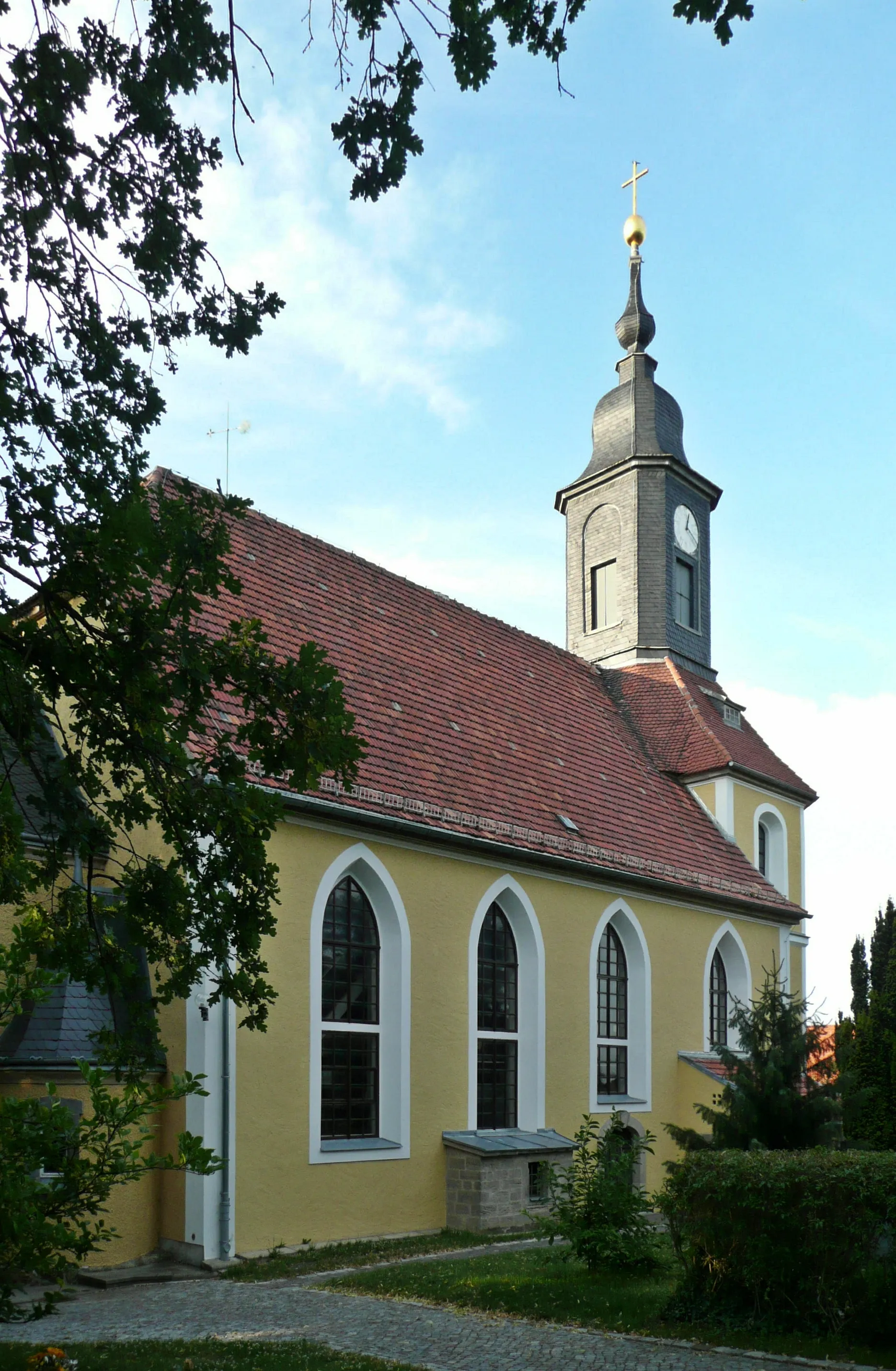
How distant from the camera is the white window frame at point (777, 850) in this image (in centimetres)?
2433

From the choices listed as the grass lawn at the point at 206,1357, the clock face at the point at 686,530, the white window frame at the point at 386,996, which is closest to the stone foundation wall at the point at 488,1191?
the white window frame at the point at 386,996

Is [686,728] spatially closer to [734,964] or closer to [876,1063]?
[734,964]

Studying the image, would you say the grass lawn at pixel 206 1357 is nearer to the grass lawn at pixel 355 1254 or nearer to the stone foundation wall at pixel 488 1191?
the grass lawn at pixel 355 1254

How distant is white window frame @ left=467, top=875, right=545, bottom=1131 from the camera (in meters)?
16.0

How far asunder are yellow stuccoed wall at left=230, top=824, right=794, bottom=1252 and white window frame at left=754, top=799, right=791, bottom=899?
4858mm

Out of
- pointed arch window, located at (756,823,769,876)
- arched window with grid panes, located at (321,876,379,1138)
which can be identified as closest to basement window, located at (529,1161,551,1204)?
arched window with grid panes, located at (321,876,379,1138)

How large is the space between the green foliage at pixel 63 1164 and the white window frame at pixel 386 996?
7625 millimetres

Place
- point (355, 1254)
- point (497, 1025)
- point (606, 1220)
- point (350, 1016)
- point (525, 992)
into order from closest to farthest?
point (606, 1220) → point (355, 1254) → point (350, 1016) → point (497, 1025) → point (525, 992)

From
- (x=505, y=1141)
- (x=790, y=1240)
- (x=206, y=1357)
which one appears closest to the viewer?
(x=206, y=1357)

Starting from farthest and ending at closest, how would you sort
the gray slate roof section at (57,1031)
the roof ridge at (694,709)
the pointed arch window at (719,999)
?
the roof ridge at (694,709), the pointed arch window at (719,999), the gray slate roof section at (57,1031)

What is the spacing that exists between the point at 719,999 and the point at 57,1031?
1244cm

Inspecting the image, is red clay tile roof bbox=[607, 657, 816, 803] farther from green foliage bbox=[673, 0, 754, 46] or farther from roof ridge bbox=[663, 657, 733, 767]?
green foliage bbox=[673, 0, 754, 46]

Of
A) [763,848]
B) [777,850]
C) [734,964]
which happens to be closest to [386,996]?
[734,964]

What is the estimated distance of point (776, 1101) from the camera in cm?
1217
